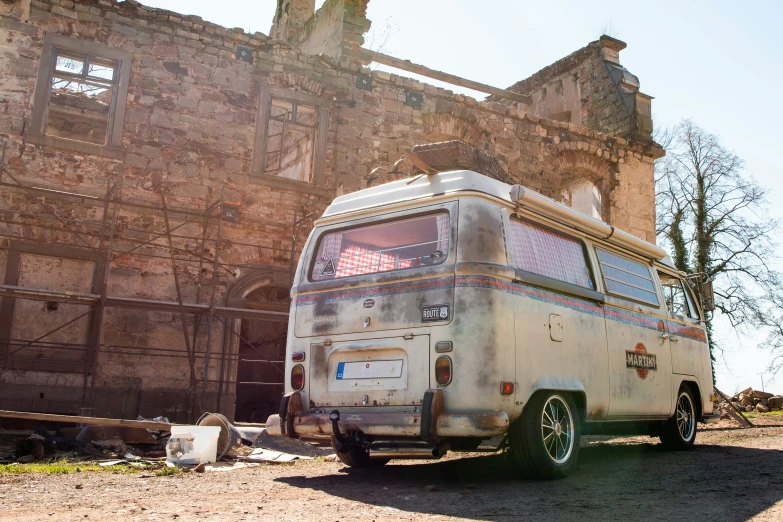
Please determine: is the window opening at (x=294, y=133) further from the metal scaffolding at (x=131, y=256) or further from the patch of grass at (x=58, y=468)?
the patch of grass at (x=58, y=468)

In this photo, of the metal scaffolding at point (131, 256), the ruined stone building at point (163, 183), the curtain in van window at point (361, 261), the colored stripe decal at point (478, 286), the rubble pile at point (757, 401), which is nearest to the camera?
the colored stripe decal at point (478, 286)

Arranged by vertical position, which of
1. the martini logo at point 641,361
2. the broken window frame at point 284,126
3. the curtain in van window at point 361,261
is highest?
the broken window frame at point 284,126

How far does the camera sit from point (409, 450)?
5.43m

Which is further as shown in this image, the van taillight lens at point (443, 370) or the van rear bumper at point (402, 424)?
the van taillight lens at point (443, 370)

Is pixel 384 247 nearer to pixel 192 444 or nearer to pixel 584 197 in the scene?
pixel 192 444

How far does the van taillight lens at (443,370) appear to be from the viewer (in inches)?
209

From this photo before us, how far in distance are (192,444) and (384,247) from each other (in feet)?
9.95

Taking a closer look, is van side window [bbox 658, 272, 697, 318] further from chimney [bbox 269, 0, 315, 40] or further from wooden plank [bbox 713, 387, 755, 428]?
chimney [bbox 269, 0, 315, 40]

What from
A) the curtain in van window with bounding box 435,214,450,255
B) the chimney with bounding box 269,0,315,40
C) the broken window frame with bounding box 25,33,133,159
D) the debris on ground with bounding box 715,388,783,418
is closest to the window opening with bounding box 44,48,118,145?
the broken window frame with bounding box 25,33,133,159

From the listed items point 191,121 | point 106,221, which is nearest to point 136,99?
point 191,121

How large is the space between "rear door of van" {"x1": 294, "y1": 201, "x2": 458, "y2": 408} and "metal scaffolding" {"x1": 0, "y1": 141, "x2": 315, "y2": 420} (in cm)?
542

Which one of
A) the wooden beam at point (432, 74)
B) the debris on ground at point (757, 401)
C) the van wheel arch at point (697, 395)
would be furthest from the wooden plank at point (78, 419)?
the debris on ground at point (757, 401)

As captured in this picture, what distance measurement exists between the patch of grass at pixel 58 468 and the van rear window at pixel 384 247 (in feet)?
8.83

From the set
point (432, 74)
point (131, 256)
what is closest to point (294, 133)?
point (131, 256)
